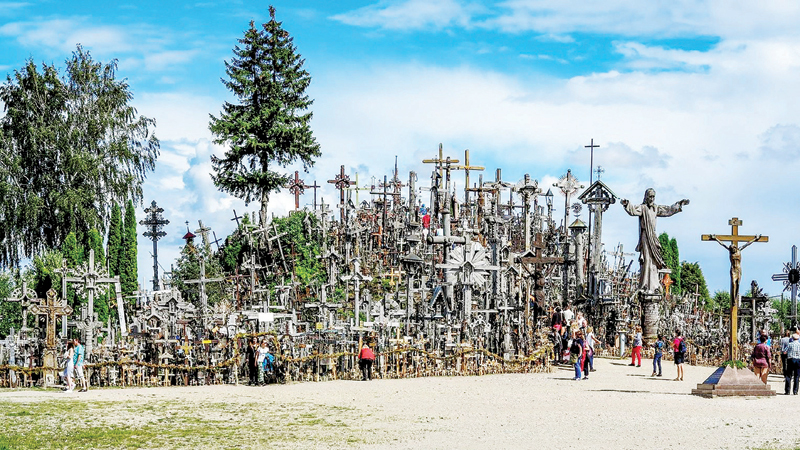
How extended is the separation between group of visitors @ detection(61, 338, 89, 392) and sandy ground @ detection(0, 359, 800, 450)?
324mm

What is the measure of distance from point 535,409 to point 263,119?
28.4 meters

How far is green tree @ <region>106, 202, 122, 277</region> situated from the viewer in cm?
4553

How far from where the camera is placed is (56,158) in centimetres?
4919

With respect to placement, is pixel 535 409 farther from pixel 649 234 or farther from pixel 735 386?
pixel 649 234

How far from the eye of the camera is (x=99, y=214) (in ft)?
162

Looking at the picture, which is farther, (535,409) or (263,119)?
(263,119)

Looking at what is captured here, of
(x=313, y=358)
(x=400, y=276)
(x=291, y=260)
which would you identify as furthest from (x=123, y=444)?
(x=291, y=260)

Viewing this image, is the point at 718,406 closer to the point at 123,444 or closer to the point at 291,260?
the point at 123,444

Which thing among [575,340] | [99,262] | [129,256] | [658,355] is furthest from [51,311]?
[129,256]

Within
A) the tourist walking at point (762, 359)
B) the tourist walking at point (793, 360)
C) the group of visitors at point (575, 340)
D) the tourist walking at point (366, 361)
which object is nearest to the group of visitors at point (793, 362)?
the tourist walking at point (793, 360)

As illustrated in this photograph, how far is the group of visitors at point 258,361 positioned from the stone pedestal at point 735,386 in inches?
421

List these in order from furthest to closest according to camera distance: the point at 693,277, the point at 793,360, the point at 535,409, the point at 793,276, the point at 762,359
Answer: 1. the point at 693,277
2. the point at 793,276
3. the point at 762,359
4. the point at 793,360
5. the point at 535,409

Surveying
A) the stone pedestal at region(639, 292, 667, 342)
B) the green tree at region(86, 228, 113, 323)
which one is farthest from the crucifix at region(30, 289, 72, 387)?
the stone pedestal at region(639, 292, 667, 342)

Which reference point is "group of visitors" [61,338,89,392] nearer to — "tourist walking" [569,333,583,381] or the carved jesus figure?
"tourist walking" [569,333,583,381]
